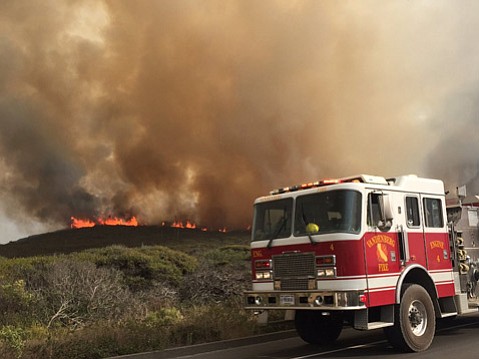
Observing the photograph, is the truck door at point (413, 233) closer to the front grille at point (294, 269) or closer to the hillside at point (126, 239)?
the front grille at point (294, 269)

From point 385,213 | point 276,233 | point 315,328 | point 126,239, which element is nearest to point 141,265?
point 315,328

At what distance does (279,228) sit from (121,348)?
357 centimetres

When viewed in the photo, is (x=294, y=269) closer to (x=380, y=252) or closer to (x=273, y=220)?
(x=273, y=220)

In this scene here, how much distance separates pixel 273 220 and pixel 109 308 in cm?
627

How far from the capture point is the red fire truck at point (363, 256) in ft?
27.5

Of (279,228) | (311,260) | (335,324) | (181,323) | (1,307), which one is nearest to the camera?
(311,260)

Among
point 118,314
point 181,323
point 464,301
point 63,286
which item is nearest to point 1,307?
point 63,286

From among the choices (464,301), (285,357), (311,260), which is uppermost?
(311,260)

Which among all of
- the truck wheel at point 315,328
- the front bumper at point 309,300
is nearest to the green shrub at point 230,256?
the truck wheel at point 315,328

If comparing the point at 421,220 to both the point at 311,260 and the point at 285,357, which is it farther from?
the point at 285,357

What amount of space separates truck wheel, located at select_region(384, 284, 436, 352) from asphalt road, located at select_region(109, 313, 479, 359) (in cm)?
17

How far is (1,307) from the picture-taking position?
41.8 feet

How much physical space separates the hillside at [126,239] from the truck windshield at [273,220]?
2195 cm

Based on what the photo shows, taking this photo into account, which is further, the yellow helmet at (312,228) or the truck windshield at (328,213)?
the yellow helmet at (312,228)
